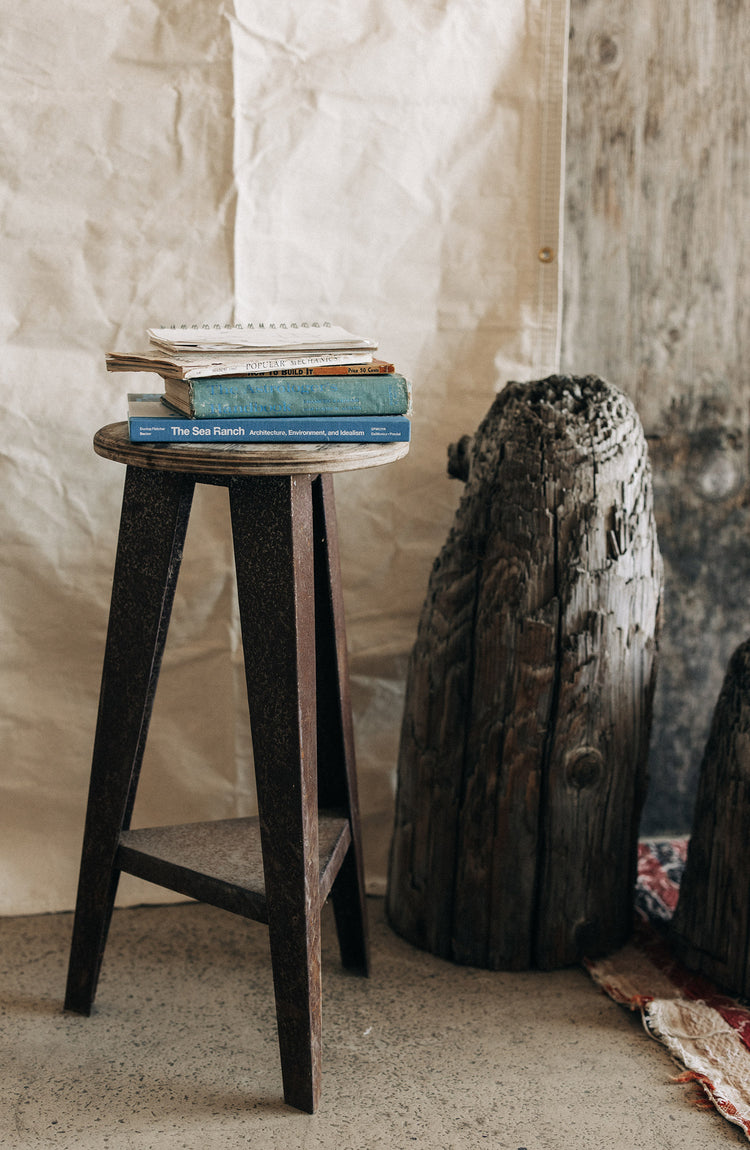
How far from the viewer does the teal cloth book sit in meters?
1.25

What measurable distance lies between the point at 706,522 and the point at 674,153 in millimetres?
681

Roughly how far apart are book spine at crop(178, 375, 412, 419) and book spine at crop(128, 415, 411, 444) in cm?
1

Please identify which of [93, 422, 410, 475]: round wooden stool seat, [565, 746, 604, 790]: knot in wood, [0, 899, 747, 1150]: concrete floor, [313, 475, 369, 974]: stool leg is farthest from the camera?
[565, 746, 604, 790]: knot in wood

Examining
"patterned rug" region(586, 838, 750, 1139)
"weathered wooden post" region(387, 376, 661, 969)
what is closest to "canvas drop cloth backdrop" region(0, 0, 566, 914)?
"weathered wooden post" region(387, 376, 661, 969)

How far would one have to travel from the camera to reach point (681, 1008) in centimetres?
158

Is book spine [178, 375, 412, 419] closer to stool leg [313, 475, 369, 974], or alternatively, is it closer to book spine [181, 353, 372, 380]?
book spine [181, 353, 372, 380]

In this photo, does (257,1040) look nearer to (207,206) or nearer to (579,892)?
(579,892)

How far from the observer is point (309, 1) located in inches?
66.9

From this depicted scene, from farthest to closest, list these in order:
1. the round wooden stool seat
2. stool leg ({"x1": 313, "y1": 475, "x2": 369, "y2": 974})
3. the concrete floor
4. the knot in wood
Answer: the knot in wood, stool leg ({"x1": 313, "y1": 475, "x2": 369, "y2": 974}), the concrete floor, the round wooden stool seat

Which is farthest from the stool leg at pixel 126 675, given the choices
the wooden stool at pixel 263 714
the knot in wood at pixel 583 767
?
the knot in wood at pixel 583 767

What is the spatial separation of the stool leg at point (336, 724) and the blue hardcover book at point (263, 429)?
185 mm

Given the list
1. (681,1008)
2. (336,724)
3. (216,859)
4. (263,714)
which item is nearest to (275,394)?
(263,714)

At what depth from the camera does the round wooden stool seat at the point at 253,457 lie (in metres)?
1.21

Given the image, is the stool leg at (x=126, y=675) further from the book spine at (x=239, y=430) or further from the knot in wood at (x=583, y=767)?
the knot in wood at (x=583, y=767)
